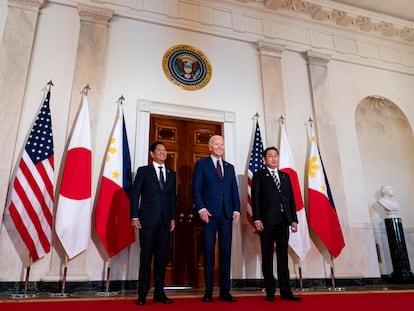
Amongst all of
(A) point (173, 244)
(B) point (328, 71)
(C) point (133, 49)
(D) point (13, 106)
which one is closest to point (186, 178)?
(A) point (173, 244)

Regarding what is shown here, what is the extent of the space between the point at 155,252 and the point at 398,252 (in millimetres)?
4148

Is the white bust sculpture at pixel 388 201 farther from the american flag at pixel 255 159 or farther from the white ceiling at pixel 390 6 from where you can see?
the white ceiling at pixel 390 6

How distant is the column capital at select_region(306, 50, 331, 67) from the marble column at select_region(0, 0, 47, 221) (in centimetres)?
424

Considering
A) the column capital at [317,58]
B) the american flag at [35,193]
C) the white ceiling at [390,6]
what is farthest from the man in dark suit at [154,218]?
the white ceiling at [390,6]

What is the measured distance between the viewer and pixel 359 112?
660 cm

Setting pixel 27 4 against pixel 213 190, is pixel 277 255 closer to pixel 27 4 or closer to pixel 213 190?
pixel 213 190

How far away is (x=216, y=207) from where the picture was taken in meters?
3.12

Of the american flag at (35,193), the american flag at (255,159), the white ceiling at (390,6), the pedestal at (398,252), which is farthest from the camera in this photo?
the white ceiling at (390,6)

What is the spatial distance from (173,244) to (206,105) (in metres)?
2.07

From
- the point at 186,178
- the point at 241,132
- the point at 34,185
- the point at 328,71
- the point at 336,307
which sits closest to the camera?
the point at 336,307

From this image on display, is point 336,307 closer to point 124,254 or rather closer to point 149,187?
point 149,187

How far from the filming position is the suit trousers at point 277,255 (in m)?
2.97

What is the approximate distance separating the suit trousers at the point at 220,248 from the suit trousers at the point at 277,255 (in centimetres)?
34

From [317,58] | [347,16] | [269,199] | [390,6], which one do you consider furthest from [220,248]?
[390,6]
